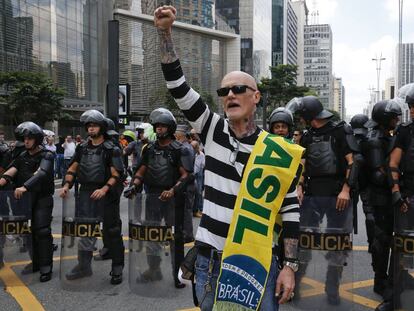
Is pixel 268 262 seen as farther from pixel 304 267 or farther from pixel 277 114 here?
pixel 277 114

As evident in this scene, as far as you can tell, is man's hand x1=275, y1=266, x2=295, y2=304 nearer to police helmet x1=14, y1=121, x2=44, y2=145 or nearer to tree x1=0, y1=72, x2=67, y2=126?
police helmet x1=14, y1=121, x2=44, y2=145

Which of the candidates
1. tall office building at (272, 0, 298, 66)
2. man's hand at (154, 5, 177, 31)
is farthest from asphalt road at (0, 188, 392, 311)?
tall office building at (272, 0, 298, 66)

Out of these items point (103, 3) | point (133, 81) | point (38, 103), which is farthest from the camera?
point (133, 81)

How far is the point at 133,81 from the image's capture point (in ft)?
217

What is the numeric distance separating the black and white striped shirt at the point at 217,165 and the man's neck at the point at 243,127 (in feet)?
0.08

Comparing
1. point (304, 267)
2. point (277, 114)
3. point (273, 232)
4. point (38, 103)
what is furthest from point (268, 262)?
point (38, 103)

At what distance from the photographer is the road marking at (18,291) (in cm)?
455

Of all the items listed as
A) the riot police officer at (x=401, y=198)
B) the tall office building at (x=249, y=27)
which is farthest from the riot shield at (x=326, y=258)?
the tall office building at (x=249, y=27)

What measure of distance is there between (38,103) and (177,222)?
78.5 ft

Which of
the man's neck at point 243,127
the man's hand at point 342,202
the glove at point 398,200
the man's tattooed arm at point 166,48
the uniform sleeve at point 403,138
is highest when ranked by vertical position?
the man's tattooed arm at point 166,48

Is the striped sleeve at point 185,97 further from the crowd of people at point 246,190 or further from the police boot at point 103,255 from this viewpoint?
the police boot at point 103,255

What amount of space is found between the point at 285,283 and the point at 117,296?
301 cm

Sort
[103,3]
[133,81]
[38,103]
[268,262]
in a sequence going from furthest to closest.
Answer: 1. [133,81]
2. [103,3]
3. [38,103]
4. [268,262]

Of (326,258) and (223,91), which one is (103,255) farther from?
(223,91)
